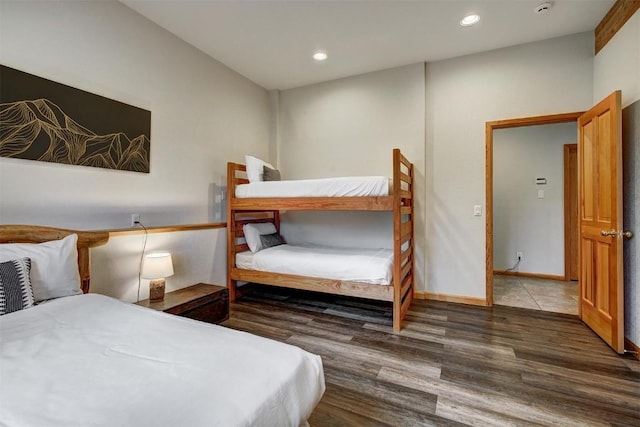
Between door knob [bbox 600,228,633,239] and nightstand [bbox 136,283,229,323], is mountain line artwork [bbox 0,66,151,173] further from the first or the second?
door knob [bbox 600,228,633,239]

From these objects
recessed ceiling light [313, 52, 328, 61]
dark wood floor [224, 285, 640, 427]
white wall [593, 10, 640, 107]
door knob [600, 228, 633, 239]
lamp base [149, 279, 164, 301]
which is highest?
recessed ceiling light [313, 52, 328, 61]

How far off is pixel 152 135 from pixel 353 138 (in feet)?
7.70

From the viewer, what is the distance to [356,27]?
2.70 m

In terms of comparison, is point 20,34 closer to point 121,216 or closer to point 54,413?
point 121,216

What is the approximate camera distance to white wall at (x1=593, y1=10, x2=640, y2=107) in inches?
81.8

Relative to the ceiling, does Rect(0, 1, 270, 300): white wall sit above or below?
below

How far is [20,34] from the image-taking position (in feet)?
5.99

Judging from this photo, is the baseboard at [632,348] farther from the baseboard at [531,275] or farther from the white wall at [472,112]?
the baseboard at [531,275]

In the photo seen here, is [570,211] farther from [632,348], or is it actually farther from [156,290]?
[156,290]

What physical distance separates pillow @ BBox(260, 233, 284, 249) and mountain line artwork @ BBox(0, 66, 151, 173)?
4.94ft

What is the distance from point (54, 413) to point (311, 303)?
2.65m

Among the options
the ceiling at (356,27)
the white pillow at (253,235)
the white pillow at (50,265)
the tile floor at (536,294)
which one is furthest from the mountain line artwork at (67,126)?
the tile floor at (536,294)

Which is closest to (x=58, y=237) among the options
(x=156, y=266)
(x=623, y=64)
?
(x=156, y=266)

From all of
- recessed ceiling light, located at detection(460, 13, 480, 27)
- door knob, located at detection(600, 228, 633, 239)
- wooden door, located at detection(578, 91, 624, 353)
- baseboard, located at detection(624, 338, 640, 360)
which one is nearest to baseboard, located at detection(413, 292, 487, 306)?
wooden door, located at detection(578, 91, 624, 353)
